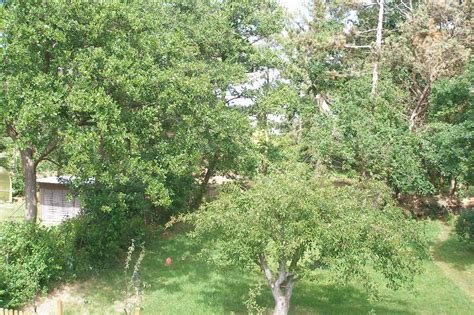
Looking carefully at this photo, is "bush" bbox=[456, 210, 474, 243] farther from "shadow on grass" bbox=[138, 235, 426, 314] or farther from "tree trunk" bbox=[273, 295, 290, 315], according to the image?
"tree trunk" bbox=[273, 295, 290, 315]

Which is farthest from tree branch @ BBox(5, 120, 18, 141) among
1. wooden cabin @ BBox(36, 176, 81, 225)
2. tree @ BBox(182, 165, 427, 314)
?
wooden cabin @ BBox(36, 176, 81, 225)

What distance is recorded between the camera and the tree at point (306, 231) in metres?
12.7

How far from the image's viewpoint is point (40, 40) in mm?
→ 14984

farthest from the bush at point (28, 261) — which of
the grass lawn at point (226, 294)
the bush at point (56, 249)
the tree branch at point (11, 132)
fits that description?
the tree branch at point (11, 132)

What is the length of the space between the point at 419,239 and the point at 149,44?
10925 millimetres

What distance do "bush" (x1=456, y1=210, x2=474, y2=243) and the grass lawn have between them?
1263 millimetres

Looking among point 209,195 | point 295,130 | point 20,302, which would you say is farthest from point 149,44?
point 295,130

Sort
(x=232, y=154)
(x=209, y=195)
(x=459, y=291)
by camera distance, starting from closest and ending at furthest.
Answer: (x=459, y=291), (x=232, y=154), (x=209, y=195)

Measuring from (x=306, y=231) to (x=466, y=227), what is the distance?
12913 millimetres

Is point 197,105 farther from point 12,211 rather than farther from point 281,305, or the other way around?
point 12,211

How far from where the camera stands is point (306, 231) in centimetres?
1266

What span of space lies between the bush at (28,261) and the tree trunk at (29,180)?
22.3 inches

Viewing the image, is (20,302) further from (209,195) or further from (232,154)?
(209,195)

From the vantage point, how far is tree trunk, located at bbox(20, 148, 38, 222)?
17.5 m
